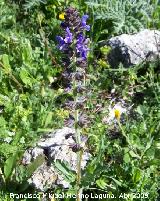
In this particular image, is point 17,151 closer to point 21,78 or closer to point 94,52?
point 21,78

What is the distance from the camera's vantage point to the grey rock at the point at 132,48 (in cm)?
483

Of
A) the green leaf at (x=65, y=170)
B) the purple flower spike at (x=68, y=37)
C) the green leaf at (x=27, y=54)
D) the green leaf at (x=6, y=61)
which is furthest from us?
the green leaf at (x=27, y=54)

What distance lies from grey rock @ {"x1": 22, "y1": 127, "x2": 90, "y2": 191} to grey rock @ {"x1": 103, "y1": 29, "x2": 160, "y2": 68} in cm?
141

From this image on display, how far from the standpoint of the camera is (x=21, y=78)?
4496 mm

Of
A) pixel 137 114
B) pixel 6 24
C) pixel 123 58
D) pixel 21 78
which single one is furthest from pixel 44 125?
pixel 6 24

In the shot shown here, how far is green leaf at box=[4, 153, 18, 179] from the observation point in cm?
354

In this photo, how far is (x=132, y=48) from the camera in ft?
16.0

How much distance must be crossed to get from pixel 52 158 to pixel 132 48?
74.2 inches

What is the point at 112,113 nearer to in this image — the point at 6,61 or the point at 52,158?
the point at 52,158

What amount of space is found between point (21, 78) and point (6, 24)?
1085mm

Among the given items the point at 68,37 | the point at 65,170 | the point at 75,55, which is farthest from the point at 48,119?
the point at 68,37

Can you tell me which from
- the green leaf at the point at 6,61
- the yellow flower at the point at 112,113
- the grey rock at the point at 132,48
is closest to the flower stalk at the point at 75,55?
the yellow flower at the point at 112,113

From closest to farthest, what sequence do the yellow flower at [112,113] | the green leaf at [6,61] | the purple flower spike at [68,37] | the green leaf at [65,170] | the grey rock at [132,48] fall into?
1. the purple flower spike at [68,37]
2. the green leaf at [65,170]
3. the yellow flower at [112,113]
4. the green leaf at [6,61]
5. the grey rock at [132,48]

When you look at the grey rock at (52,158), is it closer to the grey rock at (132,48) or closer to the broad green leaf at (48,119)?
the broad green leaf at (48,119)
